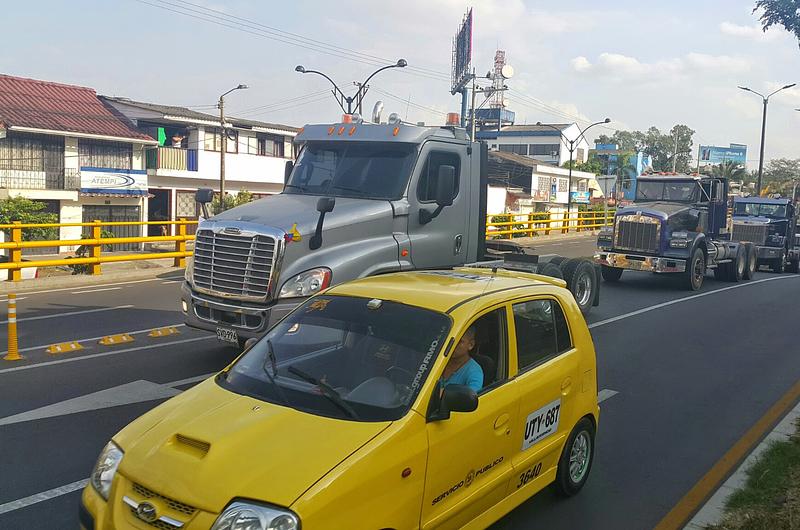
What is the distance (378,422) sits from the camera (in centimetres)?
376

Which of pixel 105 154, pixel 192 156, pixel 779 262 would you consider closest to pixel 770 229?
pixel 779 262

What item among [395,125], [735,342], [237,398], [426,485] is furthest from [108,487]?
[735,342]

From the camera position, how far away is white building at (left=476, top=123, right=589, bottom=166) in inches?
3750

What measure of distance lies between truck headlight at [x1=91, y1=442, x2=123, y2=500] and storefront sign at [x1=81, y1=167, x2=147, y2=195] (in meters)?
34.7

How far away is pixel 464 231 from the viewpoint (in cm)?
1018

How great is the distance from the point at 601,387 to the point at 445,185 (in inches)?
123

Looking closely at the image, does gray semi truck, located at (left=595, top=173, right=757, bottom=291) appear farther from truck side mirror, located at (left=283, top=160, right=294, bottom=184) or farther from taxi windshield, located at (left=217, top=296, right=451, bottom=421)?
taxi windshield, located at (left=217, top=296, right=451, bottom=421)

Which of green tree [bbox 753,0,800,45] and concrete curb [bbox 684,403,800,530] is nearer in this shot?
concrete curb [bbox 684,403,800,530]

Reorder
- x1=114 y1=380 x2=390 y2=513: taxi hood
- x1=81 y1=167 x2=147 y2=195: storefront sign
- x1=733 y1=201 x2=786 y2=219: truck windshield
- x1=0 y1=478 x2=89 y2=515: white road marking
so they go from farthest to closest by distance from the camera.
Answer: x1=81 y1=167 x2=147 y2=195: storefront sign
x1=733 y1=201 x2=786 y2=219: truck windshield
x1=0 y1=478 x2=89 y2=515: white road marking
x1=114 y1=380 x2=390 y2=513: taxi hood

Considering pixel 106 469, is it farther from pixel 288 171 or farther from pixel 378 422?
pixel 288 171

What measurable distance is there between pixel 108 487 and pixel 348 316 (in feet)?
5.52

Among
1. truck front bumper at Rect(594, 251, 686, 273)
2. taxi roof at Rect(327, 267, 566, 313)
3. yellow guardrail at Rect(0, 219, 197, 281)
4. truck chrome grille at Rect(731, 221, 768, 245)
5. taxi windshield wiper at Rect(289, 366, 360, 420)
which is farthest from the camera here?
truck chrome grille at Rect(731, 221, 768, 245)

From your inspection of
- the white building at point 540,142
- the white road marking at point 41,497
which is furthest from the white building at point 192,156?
the white building at point 540,142

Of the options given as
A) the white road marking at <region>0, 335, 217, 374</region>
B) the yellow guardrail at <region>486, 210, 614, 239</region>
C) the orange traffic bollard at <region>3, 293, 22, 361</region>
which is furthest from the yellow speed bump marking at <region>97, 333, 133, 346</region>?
the yellow guardrail at <region>486, 210, 614, 239</region>
